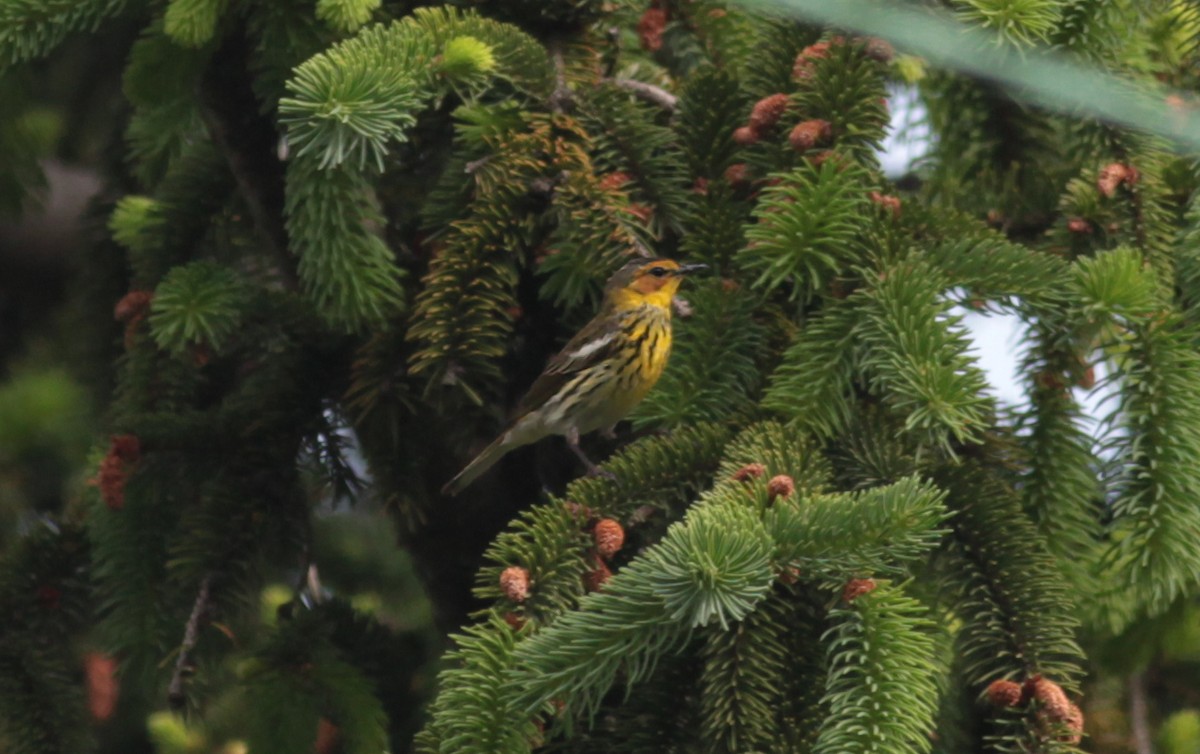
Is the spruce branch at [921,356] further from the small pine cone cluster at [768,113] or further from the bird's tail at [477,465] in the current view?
the bird's tail at [477,465]

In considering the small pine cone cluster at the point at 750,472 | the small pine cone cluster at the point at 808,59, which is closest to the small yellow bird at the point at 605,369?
the small pine cone cluster at the point at 808,59

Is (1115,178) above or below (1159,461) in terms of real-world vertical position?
above

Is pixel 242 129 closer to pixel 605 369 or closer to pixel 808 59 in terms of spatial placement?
pixel 605 369

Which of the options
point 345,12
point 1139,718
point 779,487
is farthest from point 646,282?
point 1139,718

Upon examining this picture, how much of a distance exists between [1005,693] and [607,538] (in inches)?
26.3

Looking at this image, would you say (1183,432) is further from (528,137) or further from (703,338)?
(528,137)

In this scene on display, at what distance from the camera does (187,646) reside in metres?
2.71

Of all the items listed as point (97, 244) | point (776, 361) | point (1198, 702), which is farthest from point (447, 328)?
point (1198, 702)

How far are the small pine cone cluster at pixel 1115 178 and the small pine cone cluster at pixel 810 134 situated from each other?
0.58 metres

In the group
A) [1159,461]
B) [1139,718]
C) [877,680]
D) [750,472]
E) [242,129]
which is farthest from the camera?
[1139,718]

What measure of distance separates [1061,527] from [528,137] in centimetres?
132

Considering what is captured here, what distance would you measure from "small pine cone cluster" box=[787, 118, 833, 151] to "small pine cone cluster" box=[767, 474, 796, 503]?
0.81 metres

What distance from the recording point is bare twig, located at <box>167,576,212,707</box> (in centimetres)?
272

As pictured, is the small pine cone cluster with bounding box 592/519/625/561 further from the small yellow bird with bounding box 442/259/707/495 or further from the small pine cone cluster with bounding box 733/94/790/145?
the small pine cone cluster with bounding box 733/94/790/145
